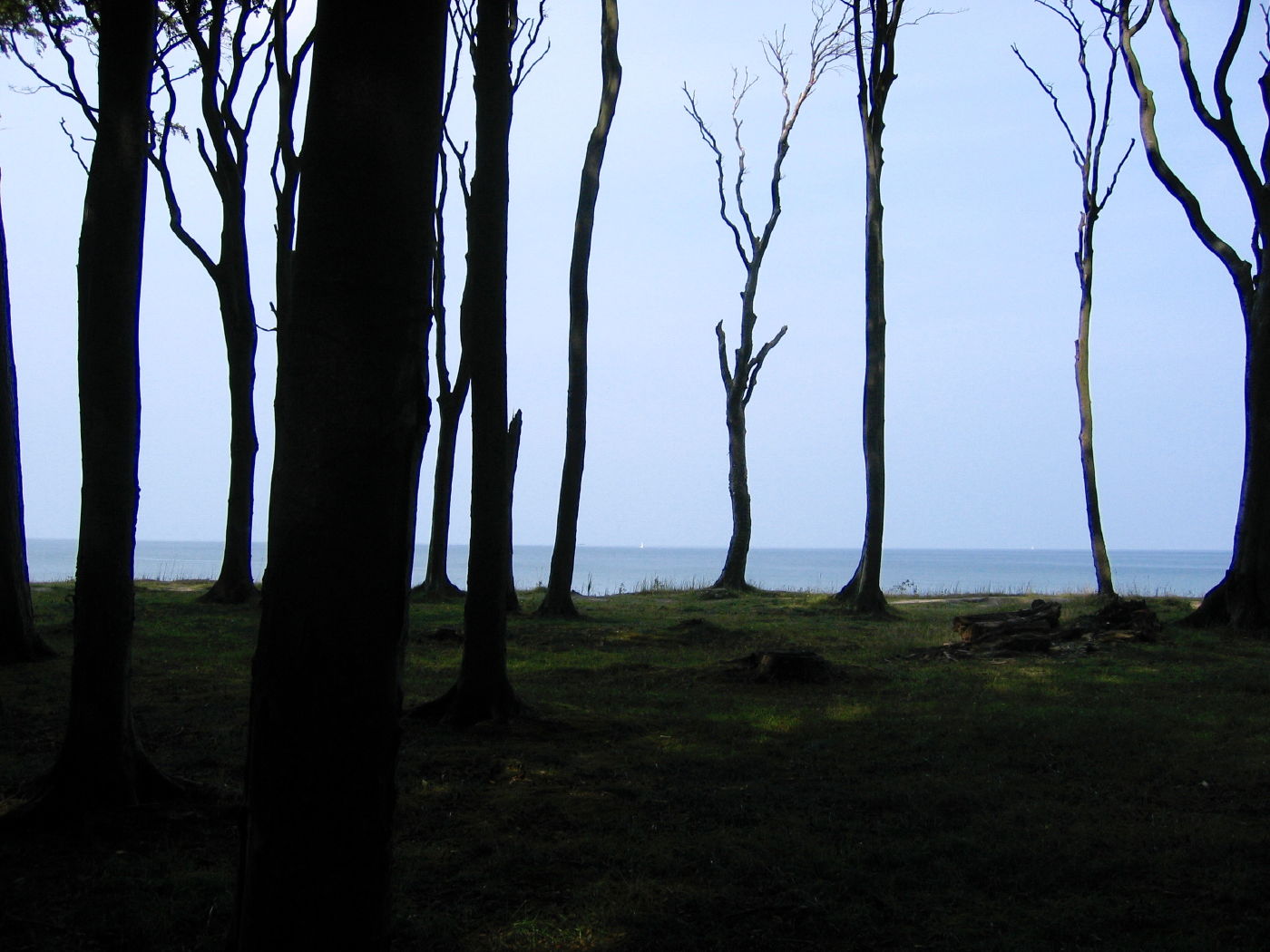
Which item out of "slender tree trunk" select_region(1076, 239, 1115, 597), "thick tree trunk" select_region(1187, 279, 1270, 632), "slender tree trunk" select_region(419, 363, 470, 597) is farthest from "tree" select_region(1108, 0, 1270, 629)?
"slender tree trunk" select_region(419, 363, 470, 597)

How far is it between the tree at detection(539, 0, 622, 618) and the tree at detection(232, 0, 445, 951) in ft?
39.3

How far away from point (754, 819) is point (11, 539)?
25.6 feet

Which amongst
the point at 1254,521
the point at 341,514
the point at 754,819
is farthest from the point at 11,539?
the point at 1254,521

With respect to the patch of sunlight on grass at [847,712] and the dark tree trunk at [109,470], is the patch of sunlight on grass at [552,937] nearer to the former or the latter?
the dark tree trunk at [109,470]

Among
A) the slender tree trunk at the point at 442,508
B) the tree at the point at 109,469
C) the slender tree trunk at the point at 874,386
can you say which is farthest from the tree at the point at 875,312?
the tree at the point at 109,469

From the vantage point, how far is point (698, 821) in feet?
15.9

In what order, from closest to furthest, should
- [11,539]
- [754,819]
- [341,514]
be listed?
[341,514] < [754,819] < [11,539]

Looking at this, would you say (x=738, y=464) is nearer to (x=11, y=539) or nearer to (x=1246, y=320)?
(x=1246, y=320)

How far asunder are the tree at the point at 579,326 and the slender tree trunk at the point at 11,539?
6.65 meters

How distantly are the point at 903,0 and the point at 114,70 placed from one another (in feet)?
48.0

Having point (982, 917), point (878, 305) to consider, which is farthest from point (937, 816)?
point (878, 305)

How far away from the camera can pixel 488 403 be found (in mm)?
7566

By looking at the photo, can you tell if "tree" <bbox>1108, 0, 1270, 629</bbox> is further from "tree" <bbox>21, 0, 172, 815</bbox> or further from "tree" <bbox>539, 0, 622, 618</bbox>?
"tree" <bbox>21, 0, 172, 815</bbox>

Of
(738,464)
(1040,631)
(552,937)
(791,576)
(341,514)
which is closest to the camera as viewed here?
(341,514)
